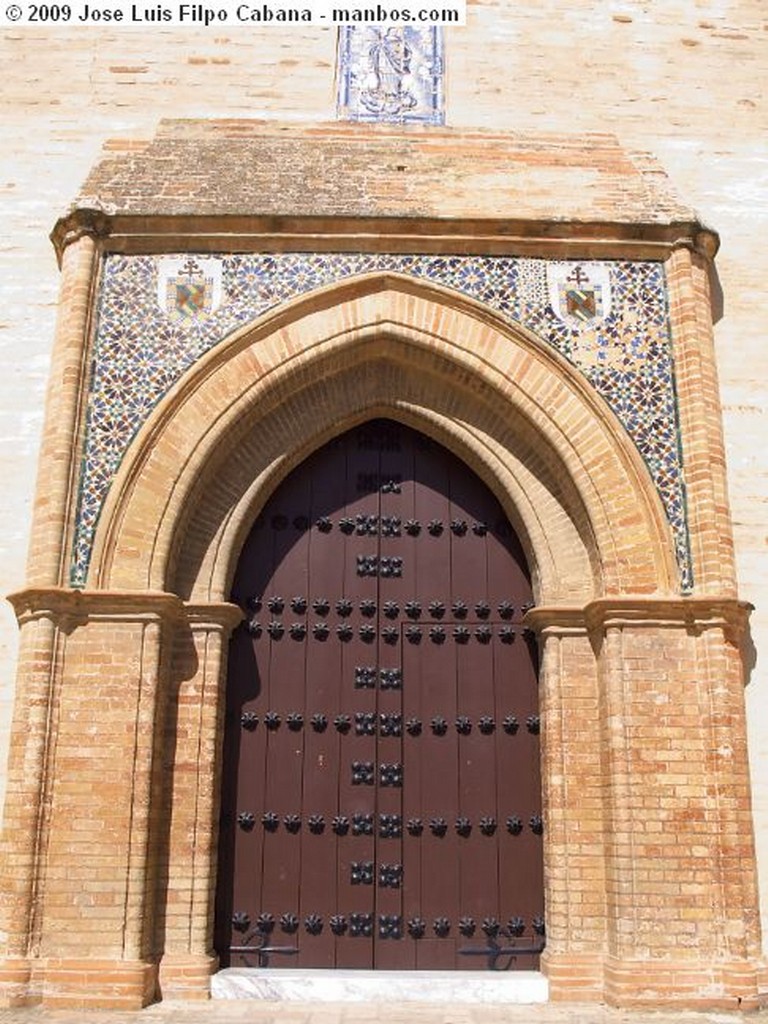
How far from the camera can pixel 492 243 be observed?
675 cm

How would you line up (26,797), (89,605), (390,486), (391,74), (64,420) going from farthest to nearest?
(391,74) < (390,486) < (64,420) < (89,605) < (26,797)

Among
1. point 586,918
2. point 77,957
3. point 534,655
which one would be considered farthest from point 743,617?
point 77,957

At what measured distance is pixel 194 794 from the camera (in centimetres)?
601

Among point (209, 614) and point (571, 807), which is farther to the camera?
point (209, 614)

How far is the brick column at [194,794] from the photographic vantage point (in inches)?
228

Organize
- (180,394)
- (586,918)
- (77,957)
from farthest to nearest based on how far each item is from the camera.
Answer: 1. (180,394)
2. (586,918)
3. (77,957)

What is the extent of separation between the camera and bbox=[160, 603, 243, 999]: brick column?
5781 millimetres

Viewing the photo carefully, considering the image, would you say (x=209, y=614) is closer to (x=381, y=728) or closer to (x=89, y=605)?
(x=89, y=605)

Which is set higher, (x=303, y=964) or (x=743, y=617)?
(x=743, y=617)

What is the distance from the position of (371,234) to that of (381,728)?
3.14m

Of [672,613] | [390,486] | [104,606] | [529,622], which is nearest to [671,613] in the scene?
[672,613]

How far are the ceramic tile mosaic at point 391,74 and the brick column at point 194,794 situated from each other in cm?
392

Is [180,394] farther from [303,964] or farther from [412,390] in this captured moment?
[303,964]

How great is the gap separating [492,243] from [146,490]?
2.71 metres
